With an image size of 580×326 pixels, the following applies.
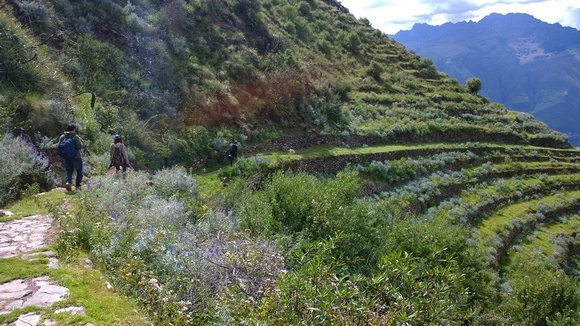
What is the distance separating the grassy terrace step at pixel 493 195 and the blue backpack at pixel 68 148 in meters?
18.8

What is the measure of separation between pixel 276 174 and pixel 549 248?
67.9 ft

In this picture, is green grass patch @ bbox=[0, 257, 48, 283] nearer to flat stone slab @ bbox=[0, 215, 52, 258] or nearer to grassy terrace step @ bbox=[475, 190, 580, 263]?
flat stone slab @ bbox=[0, 215, 52, 258]

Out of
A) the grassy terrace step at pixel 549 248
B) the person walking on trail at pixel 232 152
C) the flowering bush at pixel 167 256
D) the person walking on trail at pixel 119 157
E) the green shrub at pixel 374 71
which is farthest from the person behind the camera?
the green shrub at pixel 374 71

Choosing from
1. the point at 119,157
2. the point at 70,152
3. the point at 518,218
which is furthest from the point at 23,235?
the point at 518,218

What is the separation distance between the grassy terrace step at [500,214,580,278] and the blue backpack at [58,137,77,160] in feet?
69.7

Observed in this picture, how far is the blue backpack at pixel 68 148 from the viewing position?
1018cm

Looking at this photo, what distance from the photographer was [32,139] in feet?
39.8

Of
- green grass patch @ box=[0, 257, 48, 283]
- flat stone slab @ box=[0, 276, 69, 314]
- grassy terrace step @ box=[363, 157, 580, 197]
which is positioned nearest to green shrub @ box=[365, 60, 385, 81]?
Answer: grassy terrace step @ box=[363, 157, 580, 197]

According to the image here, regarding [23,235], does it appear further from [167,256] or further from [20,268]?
[167,256]

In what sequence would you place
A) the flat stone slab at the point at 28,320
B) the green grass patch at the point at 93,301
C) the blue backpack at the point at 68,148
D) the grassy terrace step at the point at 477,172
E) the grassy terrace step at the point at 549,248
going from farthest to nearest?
the grassy terrace step at the point at 477,172
the grassy terrace step at the point at 549,248
the blue backpack at the point at 68,148
the green grass patch at the point at 93,301
the flat stone slab at the point at 28,320

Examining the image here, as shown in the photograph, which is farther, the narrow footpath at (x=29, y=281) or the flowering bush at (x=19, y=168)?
the flowering bush at (x=19, y=168)

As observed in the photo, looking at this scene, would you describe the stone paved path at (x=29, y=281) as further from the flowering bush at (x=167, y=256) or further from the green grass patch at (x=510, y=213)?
the green grass patch at (x=510, y=213)

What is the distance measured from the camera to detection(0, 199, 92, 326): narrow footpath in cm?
491

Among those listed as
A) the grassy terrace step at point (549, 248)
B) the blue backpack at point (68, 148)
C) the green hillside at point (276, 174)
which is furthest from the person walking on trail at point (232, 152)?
the grassy terrace step at point (549, 248)
